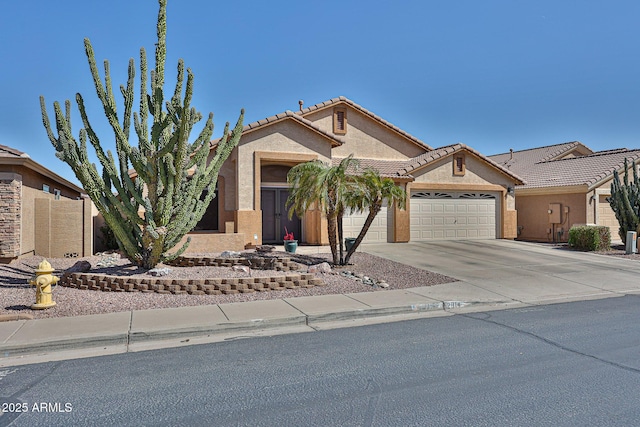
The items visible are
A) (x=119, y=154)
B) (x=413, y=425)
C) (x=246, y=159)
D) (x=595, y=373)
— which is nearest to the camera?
(x=413, y=425)

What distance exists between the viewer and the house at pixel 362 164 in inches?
672

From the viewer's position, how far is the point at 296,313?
8102 millimetres

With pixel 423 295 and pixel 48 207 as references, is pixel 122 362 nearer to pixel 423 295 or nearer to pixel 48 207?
pixel 423 295

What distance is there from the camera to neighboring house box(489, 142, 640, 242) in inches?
839

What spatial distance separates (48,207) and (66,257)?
1.61m

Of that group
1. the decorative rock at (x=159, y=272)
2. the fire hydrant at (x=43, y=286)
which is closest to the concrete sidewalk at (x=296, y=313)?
the fire hydrant at (x=43, y=286)

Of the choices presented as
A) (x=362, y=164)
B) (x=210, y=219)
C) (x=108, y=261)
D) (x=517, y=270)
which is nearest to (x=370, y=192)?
(x=517, y=270)

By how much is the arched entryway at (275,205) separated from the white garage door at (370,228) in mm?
2107

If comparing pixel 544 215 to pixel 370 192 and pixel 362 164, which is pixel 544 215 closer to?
pixel 362 164

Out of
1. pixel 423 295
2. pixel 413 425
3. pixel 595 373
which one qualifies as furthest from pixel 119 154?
pixel 595 373

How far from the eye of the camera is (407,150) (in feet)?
74.9

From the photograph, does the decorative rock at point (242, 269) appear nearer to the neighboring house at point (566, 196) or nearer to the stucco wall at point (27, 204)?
the stucco wall at point (27, 204)

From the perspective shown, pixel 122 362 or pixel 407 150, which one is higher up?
pixel 407 150

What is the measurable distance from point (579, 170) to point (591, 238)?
676 cm
